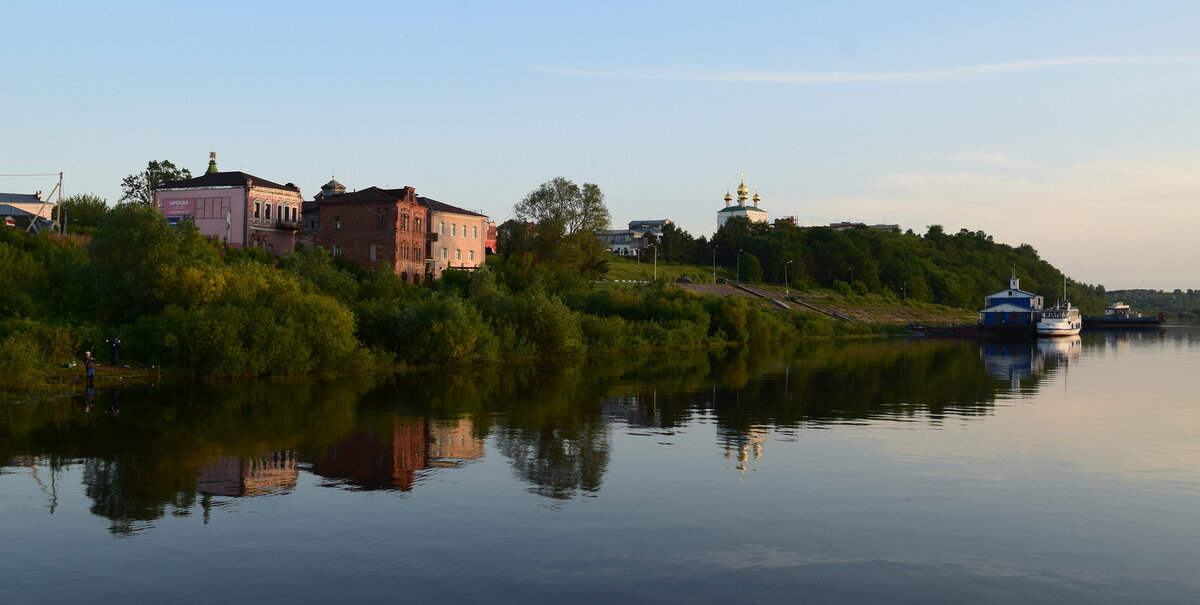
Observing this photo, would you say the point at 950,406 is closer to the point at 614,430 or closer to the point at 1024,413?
the point at 1024,413

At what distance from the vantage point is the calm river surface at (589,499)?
55.0 feet

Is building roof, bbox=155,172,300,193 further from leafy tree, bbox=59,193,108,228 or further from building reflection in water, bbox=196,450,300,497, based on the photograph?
building reflection in water, bbox=196,450,300,497

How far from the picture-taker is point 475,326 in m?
60.2

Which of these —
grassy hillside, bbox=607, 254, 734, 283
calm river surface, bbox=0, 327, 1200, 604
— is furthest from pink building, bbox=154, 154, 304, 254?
grassy hillside, bbox=607, 254, 734, 283

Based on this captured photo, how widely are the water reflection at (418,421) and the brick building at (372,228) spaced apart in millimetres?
26349

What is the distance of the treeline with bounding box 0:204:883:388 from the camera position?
48.3 m

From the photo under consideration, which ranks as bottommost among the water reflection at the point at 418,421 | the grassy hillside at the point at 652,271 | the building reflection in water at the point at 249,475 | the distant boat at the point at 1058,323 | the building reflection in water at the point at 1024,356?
the building reflection in water at the point at 249,475

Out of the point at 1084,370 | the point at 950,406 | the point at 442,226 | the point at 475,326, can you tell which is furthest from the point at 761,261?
the point at 950,406

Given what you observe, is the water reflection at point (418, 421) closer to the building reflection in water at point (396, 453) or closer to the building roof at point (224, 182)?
the building reflection in water at point (396, 453)

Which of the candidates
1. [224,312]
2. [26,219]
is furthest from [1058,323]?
[26,219]

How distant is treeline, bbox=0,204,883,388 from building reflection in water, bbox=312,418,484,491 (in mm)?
17528

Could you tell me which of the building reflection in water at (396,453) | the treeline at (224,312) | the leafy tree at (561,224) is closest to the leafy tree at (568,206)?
the leafy tree at (561,224)

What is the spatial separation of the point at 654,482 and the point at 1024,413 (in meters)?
23.0

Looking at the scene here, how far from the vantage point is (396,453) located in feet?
96.1
